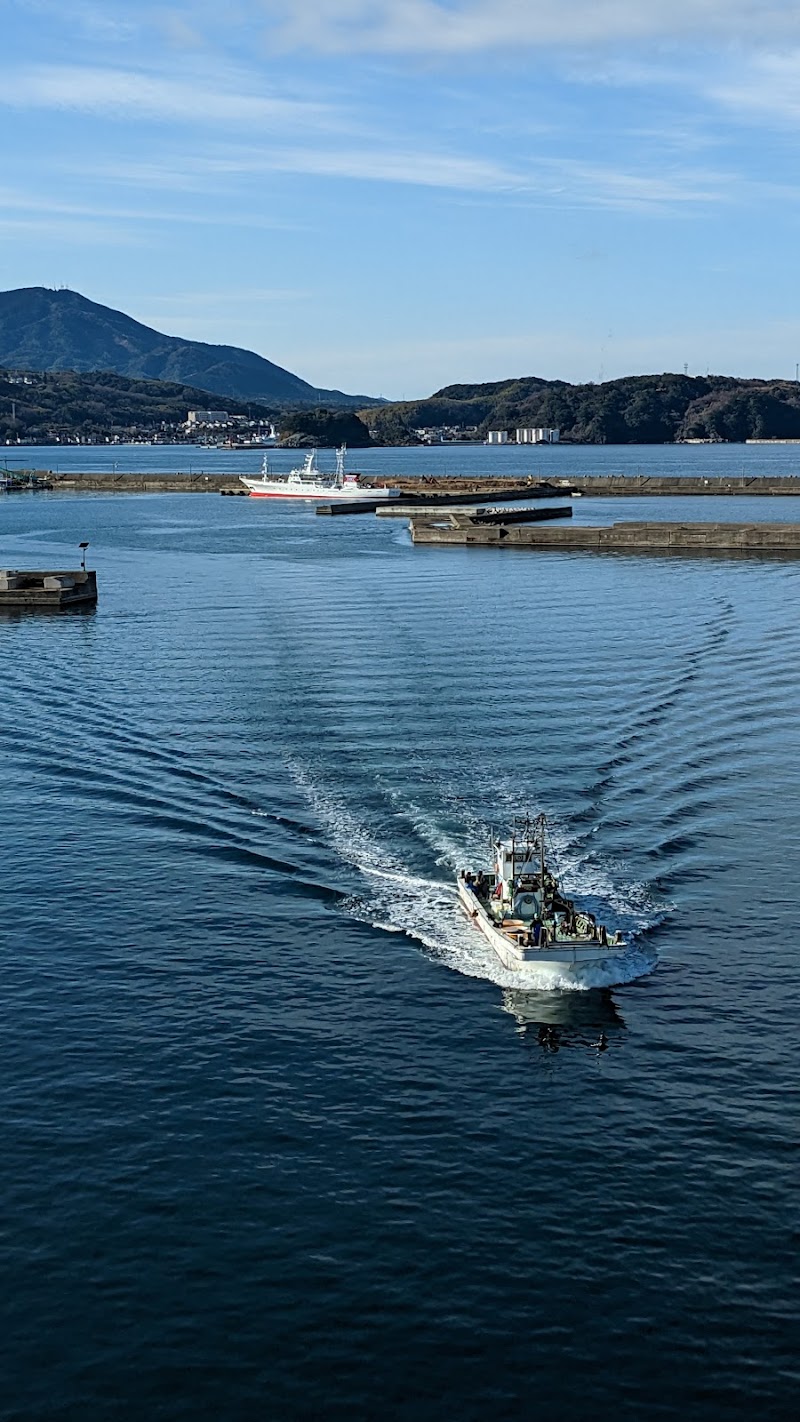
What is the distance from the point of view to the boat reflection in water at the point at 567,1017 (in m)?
38.1

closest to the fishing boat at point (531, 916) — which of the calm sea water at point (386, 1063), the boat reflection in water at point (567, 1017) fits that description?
the boat reflection in water at point (567, 1017)

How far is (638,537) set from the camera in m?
158

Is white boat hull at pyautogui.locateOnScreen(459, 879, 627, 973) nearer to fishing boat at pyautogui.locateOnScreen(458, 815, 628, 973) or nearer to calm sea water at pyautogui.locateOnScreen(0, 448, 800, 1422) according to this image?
fishing boat at pyautogui.locateOnScreen(458, 815, 628, 973)

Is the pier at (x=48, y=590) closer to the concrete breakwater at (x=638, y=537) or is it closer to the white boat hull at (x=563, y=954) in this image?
the concrete breakwater at (x=638, y=537)

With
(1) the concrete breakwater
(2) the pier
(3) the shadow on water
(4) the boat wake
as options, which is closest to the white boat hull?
(4) the boat wake

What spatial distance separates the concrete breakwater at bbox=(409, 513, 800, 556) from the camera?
154375 mm

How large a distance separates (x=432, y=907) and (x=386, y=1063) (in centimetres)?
Answer: 1047

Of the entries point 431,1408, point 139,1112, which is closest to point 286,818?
point 139,1112

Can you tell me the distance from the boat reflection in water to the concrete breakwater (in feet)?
390

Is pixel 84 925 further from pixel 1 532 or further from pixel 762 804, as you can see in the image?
pixel 1 532

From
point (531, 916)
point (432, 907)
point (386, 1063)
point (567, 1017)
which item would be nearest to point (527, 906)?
point (531, 916)

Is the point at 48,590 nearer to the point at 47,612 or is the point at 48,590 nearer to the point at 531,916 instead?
the point at 47,612

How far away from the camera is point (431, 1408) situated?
971 inches

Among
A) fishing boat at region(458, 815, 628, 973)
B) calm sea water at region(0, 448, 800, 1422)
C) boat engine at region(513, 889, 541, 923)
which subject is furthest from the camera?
boat engine at region(513, 889, 541, 923)
